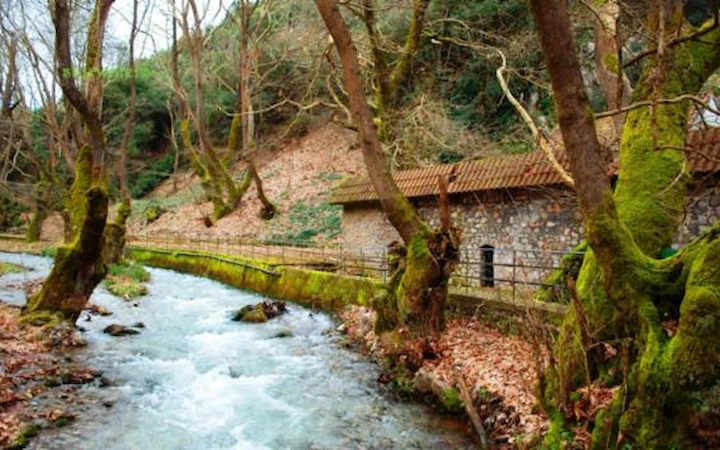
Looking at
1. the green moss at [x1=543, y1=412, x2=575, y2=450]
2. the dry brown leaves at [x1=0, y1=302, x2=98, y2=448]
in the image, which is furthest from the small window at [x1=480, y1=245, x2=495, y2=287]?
the dry brown leaves at [x1=0, y1=302, x2=98, y2=448]

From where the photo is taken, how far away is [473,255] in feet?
46.4

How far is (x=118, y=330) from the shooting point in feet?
38.3

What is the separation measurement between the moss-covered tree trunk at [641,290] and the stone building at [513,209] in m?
3.85

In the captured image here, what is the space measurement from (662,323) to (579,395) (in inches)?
45.5

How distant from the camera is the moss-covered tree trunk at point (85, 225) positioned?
1016cm

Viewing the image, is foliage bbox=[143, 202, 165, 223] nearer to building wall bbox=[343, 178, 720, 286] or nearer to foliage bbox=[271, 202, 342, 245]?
foliage bbox=[271, 202, 342, 245]

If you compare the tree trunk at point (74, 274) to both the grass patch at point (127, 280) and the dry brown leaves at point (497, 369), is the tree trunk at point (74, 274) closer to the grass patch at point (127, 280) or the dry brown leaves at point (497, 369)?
the grass patch at point (127, 280)

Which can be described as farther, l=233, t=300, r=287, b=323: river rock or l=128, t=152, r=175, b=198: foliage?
l=128, t=152, r=175, b=198: foliage

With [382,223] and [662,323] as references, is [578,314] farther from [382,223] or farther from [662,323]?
[382,223]

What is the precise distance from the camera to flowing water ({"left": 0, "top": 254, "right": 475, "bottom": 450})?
6.61 m

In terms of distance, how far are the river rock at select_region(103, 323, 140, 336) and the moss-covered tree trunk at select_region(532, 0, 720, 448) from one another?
9.36m

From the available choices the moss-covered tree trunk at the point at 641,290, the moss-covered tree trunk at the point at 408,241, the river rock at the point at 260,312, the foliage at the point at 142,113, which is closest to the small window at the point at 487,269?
the moss-covered tree trunk at the point at 408,241

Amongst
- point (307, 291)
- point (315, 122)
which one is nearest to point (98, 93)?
point (307, 291)

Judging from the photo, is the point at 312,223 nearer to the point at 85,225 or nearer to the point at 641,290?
the point at 85,225
